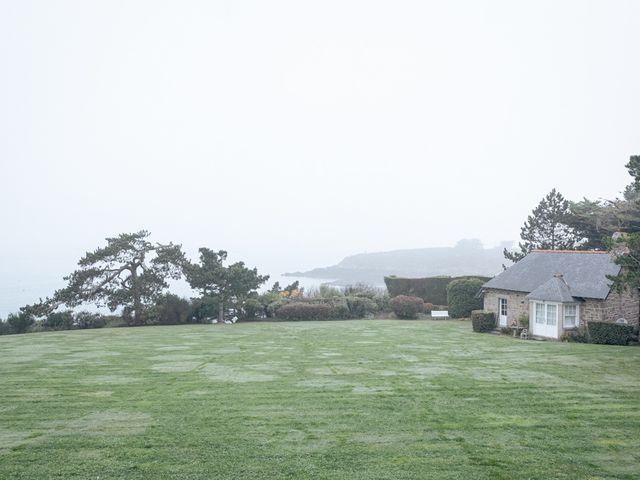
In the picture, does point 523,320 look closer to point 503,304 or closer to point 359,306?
point 503,304

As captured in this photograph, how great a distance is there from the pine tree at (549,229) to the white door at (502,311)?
39.3 ft

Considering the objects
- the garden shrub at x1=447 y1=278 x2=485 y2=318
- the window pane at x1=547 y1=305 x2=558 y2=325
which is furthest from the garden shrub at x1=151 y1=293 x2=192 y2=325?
the window pane at x1=547 y1=305 x2=558 y2=325

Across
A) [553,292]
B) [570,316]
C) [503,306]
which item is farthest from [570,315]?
[503,306]

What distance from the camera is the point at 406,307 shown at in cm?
3164

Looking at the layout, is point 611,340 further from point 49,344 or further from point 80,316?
point 80,316

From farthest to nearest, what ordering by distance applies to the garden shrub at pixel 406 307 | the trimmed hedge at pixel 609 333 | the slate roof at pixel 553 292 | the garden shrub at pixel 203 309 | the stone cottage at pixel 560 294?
the garden shrub at pixel 406 307 → the garden shrub at pixel 203 309 → the slate roof at pixel 553 292 → the stone cottage at pixel 560 294 → the trimmed hedge at pixel 609 333

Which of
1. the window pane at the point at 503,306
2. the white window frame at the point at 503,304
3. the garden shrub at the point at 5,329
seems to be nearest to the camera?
the white window frame at the point at 503,304

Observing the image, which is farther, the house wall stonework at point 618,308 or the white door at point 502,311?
the white door at point 502,311

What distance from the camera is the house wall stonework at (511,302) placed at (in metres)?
24.5

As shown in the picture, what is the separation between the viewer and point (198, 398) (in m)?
10.3

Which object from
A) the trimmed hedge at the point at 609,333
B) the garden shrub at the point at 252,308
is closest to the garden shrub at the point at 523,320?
the trimmed hedge at the point at 609,333

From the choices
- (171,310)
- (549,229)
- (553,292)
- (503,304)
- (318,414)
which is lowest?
(318,414)

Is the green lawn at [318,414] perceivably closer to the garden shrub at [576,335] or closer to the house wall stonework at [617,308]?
the garden shrub at [576,335]

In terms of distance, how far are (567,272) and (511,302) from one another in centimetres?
300
